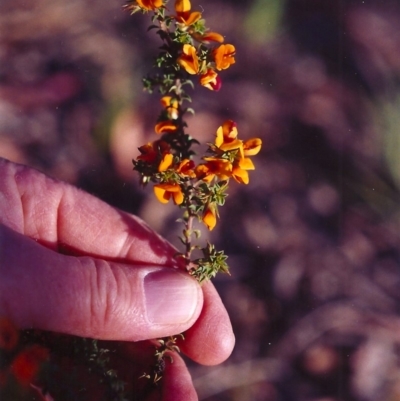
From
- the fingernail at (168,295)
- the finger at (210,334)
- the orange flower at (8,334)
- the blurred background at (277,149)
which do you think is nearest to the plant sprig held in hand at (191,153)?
the fingernail at (168,295)

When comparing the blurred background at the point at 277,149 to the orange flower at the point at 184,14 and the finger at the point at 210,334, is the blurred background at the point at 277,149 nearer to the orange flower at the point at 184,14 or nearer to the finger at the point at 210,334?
the finger at the point at 210,334

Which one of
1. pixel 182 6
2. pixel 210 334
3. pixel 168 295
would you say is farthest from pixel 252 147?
pixel 210 334

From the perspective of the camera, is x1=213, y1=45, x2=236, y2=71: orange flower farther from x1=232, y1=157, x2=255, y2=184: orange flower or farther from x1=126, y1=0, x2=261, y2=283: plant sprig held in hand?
x1=232, y1=157, x2=255, y2=184: orange flower

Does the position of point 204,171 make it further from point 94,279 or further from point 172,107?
point 94,279

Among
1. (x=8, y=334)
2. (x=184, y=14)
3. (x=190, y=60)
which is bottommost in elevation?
(x=8, y=334)

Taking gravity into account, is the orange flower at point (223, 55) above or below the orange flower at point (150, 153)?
above

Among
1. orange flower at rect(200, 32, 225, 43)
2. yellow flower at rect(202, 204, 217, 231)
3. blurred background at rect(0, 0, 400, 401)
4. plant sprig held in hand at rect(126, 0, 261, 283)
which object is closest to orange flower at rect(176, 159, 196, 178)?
plant sprig held in hand at rect(126, 0, 261, 283)

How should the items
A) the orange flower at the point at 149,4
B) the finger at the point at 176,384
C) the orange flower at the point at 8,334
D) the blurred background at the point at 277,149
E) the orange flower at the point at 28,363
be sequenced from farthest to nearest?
the blurred background at the point at 277,149
the finger at the point at 176,384
the orange flower at the point at 28,363
the orange flower at the point at 8,334
the orange flower at the point at 149,4
